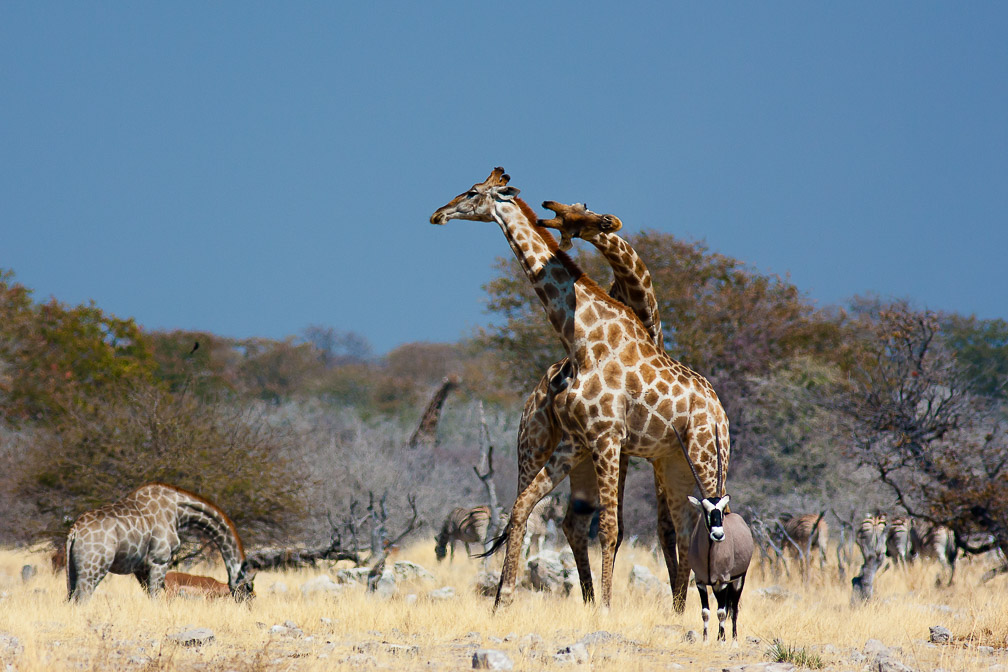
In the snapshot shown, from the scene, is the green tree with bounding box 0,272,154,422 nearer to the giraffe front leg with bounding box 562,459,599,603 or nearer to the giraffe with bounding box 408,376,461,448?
the giraffe with bounding box 408,376,461,448

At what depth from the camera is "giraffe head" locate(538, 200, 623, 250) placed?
9594 millimetres

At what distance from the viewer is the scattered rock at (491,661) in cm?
688

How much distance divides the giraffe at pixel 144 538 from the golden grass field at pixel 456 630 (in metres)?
0.27

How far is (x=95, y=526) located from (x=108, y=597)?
3.44ft

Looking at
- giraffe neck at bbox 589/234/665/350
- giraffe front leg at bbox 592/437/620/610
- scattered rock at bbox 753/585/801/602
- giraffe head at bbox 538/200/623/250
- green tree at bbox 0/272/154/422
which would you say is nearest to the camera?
giraffe front leg at bbox 592/437/620/610

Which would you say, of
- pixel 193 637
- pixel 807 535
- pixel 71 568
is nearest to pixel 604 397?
pixel 193 637

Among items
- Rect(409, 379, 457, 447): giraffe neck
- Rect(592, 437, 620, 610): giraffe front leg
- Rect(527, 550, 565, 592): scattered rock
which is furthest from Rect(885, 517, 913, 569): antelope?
Rect(409, 379, 457, 447): giraffe neck

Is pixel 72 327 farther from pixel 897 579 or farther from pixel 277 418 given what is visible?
pixel 897 579

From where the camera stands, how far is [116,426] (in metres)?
15.8

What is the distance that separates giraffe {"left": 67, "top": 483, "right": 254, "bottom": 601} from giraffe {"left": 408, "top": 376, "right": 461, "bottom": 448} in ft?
60.0

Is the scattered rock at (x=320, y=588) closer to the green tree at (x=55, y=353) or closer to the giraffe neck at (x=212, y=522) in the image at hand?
the giraffe neck at (x=212, y=522)

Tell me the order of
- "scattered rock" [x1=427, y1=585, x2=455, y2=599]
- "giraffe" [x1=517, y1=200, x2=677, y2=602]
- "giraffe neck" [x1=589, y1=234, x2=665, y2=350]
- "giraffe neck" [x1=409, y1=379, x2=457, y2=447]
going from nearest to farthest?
"giraffe neck" [x1=589, y1=234, x2=665, y2=350]
"giraffe" [x1=517, y1=200, x2=677, y2=602]
"scattered rock" [x1=427, y1=585, x2=455, y2=599]
"giraffe neck" [x1=409, y1=379, x2=457, y2=447]

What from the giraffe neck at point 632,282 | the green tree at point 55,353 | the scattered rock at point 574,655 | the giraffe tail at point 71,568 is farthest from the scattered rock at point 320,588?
the green tree at point 55,353

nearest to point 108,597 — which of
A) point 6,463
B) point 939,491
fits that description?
point 6,463
